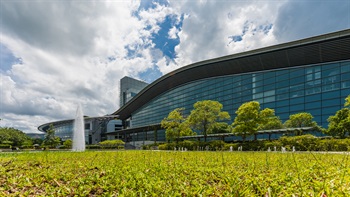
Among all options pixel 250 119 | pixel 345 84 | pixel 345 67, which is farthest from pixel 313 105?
pixel 250 119

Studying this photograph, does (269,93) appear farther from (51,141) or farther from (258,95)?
(51,141)

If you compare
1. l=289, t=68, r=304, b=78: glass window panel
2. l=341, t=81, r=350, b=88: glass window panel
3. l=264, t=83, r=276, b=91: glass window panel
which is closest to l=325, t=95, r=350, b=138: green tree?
l=341, t=81, r=350, b=88: glass window panel

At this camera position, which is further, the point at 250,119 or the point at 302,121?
the point at 302,121

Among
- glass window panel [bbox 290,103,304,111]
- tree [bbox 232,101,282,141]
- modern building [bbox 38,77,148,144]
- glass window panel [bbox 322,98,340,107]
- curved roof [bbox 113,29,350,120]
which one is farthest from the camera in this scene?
modern building [bbox 38,77,148,144]

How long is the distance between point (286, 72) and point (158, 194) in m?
43.7

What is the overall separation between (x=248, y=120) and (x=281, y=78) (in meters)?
17.4

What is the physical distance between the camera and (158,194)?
128 inches

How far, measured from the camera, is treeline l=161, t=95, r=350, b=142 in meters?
28.5

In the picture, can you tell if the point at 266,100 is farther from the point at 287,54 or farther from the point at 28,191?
the point at 28,191

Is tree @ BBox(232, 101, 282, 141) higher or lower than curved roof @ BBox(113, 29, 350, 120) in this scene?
lower

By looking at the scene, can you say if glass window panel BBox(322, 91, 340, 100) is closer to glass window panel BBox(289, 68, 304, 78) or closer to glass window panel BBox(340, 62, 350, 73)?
glass window panel BBox(340, 62, 350, 73)

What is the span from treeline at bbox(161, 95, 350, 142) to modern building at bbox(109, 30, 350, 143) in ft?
12.5

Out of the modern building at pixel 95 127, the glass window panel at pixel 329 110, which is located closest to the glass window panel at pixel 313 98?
the glass window panel at pixel 329 110

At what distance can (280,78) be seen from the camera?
41938mm
